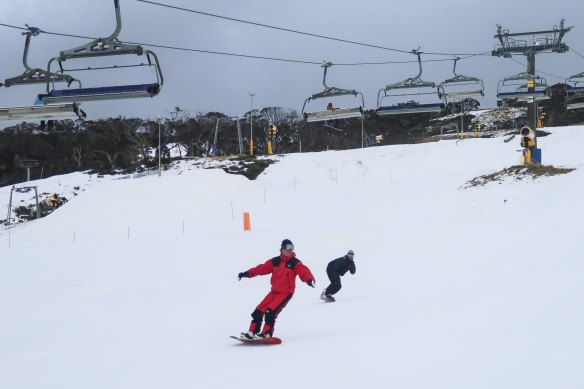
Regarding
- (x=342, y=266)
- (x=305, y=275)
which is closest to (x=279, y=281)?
A: (x=305, y=275)

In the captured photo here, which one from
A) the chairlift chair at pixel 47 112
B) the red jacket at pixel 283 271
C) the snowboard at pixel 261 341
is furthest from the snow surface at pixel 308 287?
the chairlift chair at pixel 47 112

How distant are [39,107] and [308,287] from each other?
707 centimetres

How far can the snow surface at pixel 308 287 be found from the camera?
6.63 meters

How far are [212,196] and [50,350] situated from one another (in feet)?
86.6

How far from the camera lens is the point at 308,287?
15305 mm

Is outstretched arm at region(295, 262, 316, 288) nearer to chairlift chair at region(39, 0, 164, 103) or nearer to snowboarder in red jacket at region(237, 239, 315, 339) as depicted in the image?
snowboarder in red jacket at region(237, 239, 315, 339)

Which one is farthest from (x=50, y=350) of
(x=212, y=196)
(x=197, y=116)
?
(x=197, y=116)

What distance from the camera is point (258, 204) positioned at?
3338cm

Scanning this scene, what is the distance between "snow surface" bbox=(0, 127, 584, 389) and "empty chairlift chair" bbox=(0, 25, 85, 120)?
3913mm

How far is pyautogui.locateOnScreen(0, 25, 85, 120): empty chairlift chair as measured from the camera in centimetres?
1232

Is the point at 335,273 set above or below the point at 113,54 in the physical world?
below

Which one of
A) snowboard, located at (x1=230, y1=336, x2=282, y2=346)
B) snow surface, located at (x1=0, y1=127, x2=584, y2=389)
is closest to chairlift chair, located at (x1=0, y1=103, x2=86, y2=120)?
snow surface, located at (x1=0, y1=127, x2=584, y2=389)

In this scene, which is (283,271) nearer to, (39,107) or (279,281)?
(279,281)

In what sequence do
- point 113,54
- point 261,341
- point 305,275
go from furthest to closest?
point 113,54 → point 305,275 → point 261,341
